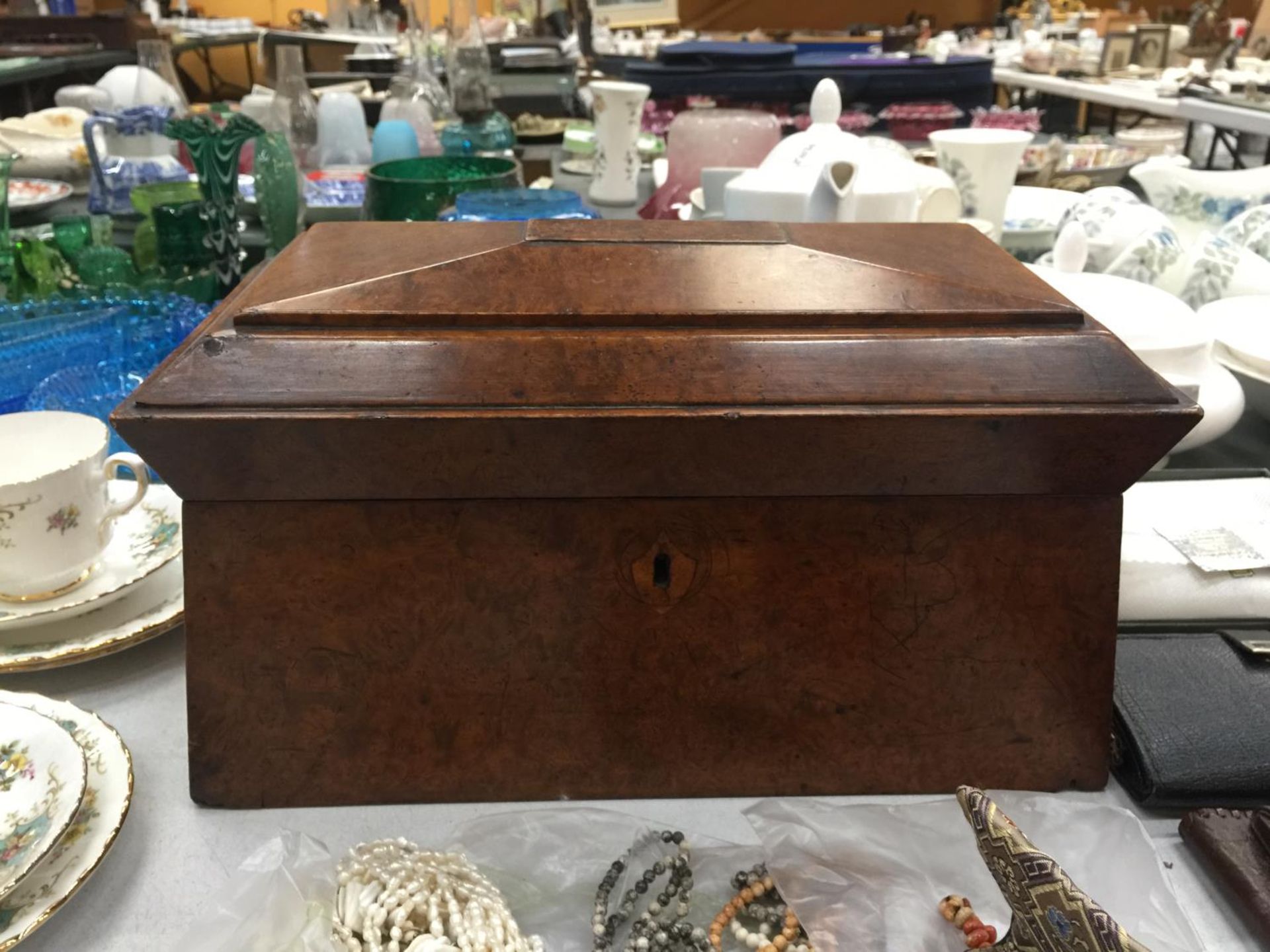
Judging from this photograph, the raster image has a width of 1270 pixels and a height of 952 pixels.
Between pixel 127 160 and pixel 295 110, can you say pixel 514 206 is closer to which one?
pixel 127 160

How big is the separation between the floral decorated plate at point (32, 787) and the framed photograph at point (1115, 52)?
4.38 metres

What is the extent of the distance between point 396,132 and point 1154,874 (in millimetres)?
1847

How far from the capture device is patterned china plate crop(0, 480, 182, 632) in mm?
775

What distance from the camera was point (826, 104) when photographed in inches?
47.5

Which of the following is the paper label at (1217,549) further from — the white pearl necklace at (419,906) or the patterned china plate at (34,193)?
the patterned china plate at (34,193)

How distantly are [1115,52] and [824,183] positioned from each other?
3795 mm

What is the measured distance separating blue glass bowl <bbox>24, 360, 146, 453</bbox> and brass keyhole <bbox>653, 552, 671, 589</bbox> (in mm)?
592

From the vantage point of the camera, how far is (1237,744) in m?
0.64

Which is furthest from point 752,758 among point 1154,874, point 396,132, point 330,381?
point 396,132

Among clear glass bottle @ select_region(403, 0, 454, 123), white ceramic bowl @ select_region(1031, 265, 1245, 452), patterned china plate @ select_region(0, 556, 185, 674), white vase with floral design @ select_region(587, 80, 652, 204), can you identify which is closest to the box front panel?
patterned china plate @ select_region(0, 556, 185, 674)

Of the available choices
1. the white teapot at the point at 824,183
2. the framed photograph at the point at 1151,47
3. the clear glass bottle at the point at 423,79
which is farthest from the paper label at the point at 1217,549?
the framed photograph at the point at 1151,47

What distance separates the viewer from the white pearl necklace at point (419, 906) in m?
0.54

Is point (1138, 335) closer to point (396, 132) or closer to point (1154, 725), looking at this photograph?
point (1154, 725)

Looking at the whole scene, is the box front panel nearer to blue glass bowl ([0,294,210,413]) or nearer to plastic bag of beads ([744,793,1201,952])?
plastic bag of beads ([744,793,1201,952])
